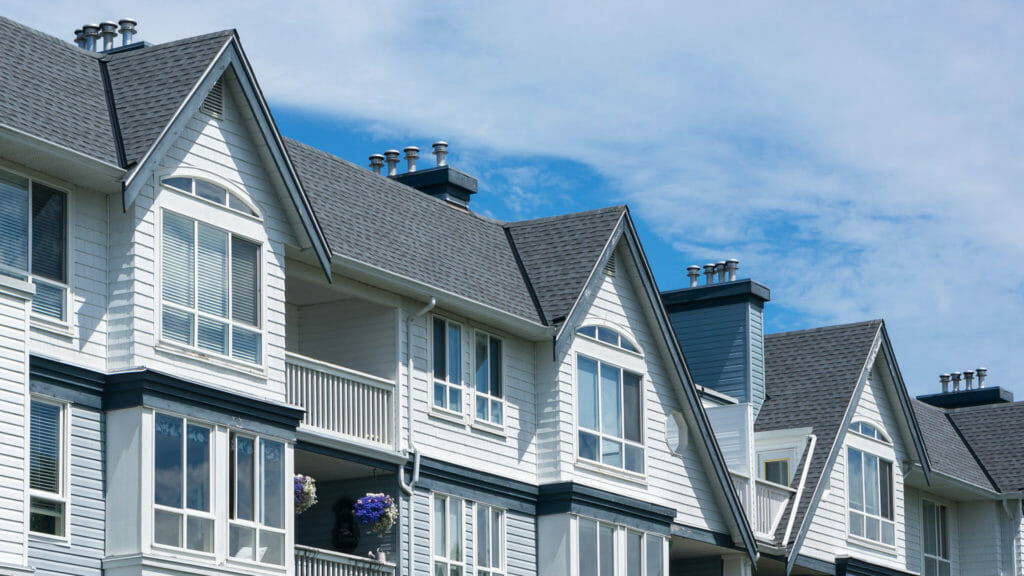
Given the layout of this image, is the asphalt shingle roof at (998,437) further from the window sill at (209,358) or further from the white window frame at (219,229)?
the window sill at (209,358)

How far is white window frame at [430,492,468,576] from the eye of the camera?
103 feet

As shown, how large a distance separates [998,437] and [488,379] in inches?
923

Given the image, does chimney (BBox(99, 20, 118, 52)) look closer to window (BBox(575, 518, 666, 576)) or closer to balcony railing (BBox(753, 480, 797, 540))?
window (BBox(575, 518, 666, 576))

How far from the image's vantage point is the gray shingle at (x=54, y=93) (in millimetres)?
24750

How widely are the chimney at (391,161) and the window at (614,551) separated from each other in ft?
31.9

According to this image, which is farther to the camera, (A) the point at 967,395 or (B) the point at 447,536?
(A) the point at 967,395

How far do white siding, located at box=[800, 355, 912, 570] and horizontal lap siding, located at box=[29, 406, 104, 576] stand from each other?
20.5 metres

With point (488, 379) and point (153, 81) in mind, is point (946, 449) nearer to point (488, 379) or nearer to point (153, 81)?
point (488, 379)

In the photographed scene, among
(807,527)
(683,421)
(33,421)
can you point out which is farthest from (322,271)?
(807,527)

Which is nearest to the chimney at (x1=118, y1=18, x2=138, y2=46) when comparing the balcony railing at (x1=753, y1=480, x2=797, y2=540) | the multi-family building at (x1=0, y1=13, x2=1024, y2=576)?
the multi-family building at (x1=0, y1=13, x2=1024, y2=576)

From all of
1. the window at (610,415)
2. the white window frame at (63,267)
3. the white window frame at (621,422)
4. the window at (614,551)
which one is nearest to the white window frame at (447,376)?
the white window frame at (621,422)

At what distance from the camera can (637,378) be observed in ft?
119

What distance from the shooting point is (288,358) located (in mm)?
29016

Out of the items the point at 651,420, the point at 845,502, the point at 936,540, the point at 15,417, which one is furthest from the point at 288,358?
the point at 936,540
